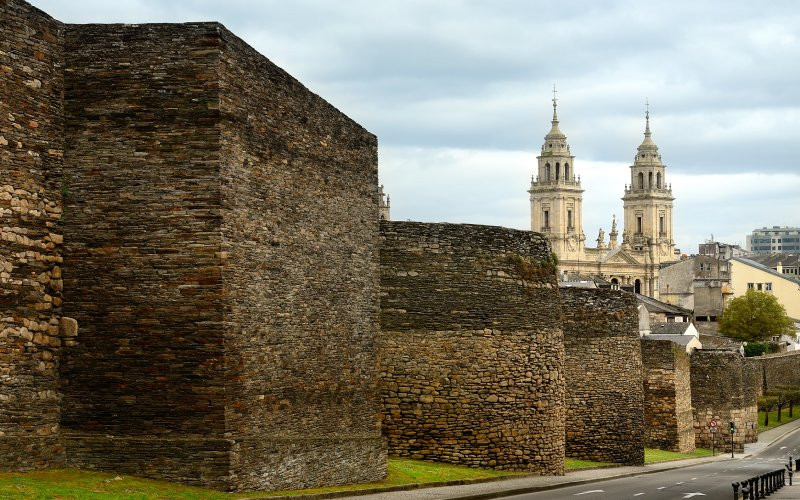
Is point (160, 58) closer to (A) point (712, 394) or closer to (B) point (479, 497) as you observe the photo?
(B) point (479, 497)

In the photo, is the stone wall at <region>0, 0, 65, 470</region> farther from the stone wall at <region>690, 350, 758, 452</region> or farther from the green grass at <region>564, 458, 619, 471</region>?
the stone wall at <region>690, 350, 758, 452</region>

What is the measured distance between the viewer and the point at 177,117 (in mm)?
23406

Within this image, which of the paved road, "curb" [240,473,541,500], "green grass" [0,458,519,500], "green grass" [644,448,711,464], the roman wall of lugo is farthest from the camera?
"green grass" [644,448,711,464]

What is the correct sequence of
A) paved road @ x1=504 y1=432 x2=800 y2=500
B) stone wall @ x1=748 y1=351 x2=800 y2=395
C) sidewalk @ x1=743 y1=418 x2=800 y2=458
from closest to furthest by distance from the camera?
paved road @ x1=504 y1=432 x2=800 y2=500 → sidewalk @ x1=743 y1=418 x2=800 y2=458 → stone wall @ x1=748 y1=351 x2=800 y2=395

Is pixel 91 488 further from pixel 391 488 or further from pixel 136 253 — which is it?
pixel 391 488

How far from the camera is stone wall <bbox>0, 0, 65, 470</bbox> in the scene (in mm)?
21406

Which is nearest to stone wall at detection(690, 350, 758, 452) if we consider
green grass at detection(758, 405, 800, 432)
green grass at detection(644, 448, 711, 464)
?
green grass at detection(644, 448, 711, 464)

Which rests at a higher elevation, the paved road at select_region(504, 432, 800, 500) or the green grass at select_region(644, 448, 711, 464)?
the paved road at select_region(504, 432, 800, 500)

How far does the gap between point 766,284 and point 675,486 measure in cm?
16568

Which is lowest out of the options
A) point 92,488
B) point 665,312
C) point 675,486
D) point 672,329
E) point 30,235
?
point 675,486

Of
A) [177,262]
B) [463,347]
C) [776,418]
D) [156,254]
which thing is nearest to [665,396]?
[463,347]

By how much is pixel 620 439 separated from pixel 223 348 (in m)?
25.4

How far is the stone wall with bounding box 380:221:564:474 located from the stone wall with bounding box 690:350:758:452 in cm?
3603

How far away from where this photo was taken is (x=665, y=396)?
59.2 meters
